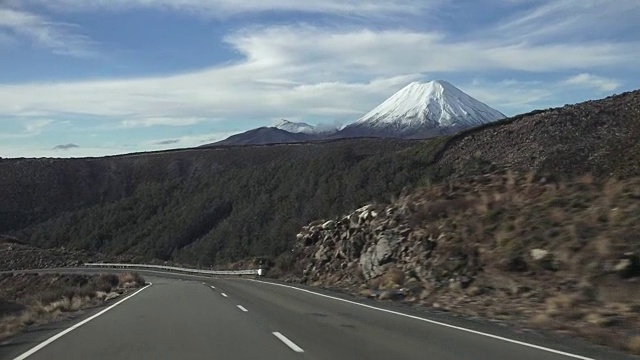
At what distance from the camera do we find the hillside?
161 ft

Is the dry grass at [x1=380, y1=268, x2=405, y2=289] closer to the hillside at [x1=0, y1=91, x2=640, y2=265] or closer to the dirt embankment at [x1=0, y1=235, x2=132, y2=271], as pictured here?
the hillside at [x1=0, y1=91, x2=640, y2=265]

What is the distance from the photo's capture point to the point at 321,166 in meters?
86.1

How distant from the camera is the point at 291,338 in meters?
12.6

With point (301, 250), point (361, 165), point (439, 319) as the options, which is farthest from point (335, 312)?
point (361, 165)

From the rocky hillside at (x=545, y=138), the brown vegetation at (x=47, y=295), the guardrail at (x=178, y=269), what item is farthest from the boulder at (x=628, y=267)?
the guardrail at (x=178, y=269)

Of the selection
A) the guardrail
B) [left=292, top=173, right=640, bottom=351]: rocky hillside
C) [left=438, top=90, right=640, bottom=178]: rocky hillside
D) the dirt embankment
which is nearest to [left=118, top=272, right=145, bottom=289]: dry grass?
the guardrail

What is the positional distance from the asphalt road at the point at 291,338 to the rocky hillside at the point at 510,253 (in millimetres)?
1662

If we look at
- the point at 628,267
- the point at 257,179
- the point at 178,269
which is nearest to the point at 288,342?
the point at 628,267

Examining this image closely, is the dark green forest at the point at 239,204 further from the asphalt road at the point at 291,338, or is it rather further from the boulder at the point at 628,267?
the boulder at the point at 628,267

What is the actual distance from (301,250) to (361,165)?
38.7 meters

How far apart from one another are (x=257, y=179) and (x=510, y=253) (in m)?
73.1

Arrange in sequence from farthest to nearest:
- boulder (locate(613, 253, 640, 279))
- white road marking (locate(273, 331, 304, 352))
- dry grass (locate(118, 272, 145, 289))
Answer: dry grass (locate(118, 272, 145, 289)), boulder (locate(613, 253, 640, 279)), white road marking (locate(273, 331, 304, 352))

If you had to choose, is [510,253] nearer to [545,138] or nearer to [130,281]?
[130,281]

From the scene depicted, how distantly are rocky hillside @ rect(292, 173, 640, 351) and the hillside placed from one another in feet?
10.0
